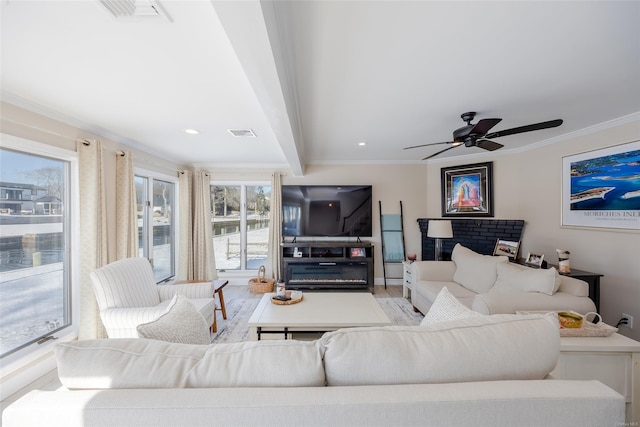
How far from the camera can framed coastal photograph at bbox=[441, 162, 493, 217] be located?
12.6 ft

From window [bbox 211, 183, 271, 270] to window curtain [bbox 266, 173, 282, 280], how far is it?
0.84 ft

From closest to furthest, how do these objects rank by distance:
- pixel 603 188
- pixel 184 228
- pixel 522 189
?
pixel 603 188 < pixel 522 189 < pixel 184 228

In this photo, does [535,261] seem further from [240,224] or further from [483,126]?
[240,224]

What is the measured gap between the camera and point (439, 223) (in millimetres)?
3670

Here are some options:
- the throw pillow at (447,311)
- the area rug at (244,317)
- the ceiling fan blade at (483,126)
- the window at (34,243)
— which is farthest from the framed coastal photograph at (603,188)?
the window at (34,243)

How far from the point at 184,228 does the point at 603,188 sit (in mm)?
5636

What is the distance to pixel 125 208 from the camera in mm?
2893

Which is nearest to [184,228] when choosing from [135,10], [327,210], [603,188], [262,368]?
[327,210]

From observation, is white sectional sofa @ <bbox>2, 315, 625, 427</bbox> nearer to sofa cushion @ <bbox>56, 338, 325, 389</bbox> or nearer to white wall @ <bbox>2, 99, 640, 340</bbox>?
sofa cushion @ <bbox>56, 338, 325, 389</bbox>

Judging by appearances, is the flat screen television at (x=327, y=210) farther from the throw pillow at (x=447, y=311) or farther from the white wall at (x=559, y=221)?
the throw pillow at (x=447, y=311)

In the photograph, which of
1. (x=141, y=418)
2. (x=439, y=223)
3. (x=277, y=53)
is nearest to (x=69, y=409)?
(x=141, y=418)

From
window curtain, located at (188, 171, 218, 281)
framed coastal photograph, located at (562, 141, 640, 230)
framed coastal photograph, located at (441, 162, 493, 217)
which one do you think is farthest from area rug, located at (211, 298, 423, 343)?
framed coastal photograph, located at (562, 141, 640, 230)

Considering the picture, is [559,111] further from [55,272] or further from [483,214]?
[55,272]

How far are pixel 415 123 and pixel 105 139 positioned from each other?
348 cm
